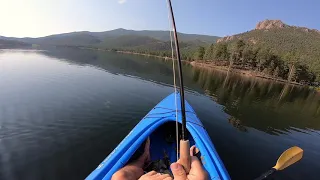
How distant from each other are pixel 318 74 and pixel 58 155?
343 ft

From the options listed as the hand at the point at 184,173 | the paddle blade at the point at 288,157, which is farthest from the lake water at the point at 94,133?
the hand at the point at 184,173

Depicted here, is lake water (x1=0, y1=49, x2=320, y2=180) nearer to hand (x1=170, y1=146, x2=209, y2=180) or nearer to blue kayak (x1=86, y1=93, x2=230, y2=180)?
blue kayak (x1=86, y1=93, x2=230, y2=180)

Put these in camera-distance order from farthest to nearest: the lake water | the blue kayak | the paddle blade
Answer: the lake water, the paddle blade, the blue kayak

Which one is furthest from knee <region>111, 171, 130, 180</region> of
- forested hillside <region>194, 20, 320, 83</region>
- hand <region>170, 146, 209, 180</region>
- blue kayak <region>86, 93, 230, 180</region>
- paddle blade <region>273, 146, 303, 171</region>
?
forested hillside <region>194, 20, 320, 83</region>

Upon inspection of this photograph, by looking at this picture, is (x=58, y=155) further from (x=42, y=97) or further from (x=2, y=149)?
(x=42, y=97)

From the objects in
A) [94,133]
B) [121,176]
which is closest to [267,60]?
[94,133]

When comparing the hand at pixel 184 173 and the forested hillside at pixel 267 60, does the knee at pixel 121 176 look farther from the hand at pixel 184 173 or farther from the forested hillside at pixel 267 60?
the forested hillside at pixel 267 60

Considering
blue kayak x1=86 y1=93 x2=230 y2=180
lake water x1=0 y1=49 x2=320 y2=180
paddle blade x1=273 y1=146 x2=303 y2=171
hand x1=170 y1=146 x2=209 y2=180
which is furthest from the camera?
lake water x1=0 y1=49 x2=320 y2=180

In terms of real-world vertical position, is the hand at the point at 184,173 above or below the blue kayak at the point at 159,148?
above

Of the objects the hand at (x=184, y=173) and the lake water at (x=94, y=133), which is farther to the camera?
the lake water at (x=94, y=133)

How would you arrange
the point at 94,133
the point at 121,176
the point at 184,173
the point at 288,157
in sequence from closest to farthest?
1. the point at 184,173
2. the point at 121,176
3. the point at 288,157
4. the point at 94,133

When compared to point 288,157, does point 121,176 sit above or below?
above

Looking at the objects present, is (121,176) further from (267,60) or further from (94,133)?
(267,60)

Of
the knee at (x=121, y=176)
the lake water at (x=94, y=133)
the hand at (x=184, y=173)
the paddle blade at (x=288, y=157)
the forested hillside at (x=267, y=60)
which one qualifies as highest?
the forested hillside at (x=267, y=60)
